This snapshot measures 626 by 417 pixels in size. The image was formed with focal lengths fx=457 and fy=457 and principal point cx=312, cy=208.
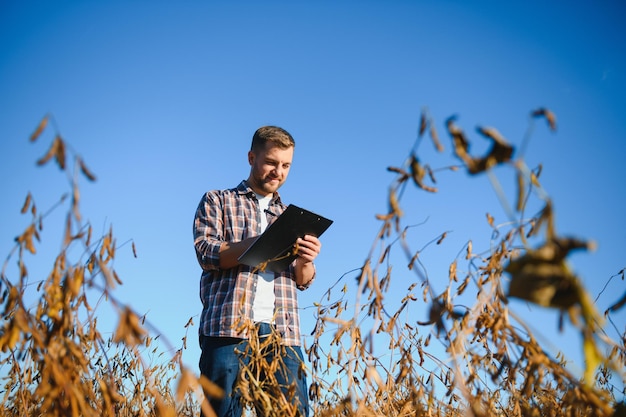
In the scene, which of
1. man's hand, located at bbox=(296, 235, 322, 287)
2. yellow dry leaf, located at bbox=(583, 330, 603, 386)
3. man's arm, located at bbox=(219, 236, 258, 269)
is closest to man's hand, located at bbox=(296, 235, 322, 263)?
man's hand, located at bbox=(296, 235, 322, 287)

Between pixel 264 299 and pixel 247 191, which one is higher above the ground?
pixel 247 191

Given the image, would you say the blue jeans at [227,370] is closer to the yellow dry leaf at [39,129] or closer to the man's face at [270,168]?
the man's face at [270,168]

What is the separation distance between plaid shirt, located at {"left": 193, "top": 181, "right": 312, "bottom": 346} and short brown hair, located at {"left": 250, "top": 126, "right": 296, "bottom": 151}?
1.02ft

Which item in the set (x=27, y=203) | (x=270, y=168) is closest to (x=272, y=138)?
(x=270, y=168)

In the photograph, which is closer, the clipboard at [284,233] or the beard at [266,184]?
the clipboard at [284,233]

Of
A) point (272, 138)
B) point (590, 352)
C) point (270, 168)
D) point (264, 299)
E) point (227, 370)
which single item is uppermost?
point (272, 138)

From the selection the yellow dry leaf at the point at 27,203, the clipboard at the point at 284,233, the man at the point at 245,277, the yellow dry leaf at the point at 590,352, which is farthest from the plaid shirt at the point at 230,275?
the yellow dry leaf at the point at 590,352

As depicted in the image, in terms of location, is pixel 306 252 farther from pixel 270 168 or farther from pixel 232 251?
pixel 270 168

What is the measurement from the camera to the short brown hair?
3.05 m

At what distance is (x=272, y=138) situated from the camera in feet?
10.0

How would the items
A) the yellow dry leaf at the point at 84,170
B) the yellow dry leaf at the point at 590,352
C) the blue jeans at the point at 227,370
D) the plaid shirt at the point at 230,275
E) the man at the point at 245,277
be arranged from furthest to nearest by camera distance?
the plaid shirt at the point at 230,275 < the man at the point at 245,277 < the blue jeans at the point at 227,370 < the yellow dry leaf at the point at 84,170 < the yellow dry leaf at the point at 590,352

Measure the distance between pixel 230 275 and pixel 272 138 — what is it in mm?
977

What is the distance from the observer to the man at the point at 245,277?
2322 millimetres

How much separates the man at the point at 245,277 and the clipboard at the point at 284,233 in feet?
0.18
